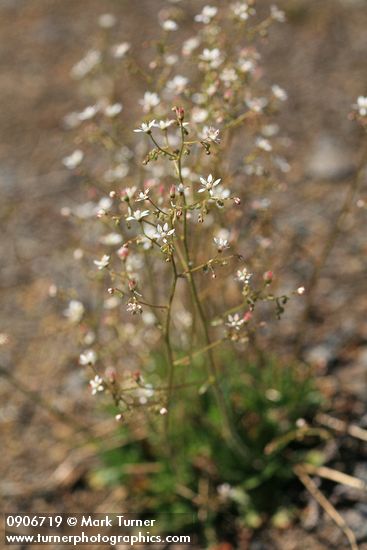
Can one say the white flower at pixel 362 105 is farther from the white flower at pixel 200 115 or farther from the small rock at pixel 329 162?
the small rock at pixel 329 162

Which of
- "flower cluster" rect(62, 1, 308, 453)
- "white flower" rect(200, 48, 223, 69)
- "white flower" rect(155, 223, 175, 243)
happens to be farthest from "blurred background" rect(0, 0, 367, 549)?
"white flower" rect(155, 223, 175, 243)

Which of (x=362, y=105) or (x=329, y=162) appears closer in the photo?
(x=362, y=105)

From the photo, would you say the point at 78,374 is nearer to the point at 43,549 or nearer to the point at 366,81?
the point at 43,549

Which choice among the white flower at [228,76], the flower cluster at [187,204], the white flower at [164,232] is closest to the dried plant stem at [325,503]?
the flower cluster at [187,204]

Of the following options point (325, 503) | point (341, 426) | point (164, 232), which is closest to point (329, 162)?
point (341, 426)

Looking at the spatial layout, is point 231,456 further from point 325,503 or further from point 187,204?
point 187,204

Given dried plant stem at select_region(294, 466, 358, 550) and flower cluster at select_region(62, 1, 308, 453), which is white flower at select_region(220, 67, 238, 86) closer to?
flower cluster at select_region(62, 1, 308, 453)

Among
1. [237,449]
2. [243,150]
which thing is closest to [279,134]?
[243,150]
